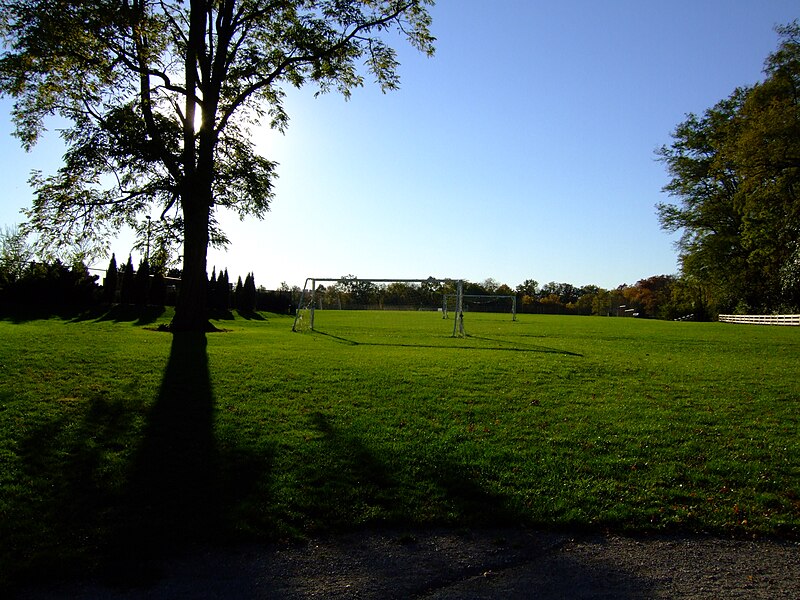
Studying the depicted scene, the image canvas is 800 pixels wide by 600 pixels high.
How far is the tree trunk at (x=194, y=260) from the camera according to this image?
18.8m

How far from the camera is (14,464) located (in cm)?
539

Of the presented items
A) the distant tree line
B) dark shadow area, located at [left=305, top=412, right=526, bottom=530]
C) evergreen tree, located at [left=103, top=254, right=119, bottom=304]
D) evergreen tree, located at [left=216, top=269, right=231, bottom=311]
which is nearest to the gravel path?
dark shadow area, located at [left=305, top=412, right=526, bottom=530]

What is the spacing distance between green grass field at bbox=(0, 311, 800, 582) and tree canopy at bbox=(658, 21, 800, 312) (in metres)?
22.4

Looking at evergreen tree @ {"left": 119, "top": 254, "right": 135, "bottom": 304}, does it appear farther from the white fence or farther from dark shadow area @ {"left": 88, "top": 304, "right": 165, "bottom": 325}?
the white fence

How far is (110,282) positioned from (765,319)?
4691 cm

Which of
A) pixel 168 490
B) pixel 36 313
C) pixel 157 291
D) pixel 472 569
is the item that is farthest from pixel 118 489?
pixel 157 291

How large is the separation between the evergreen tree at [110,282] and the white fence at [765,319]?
43.4 m

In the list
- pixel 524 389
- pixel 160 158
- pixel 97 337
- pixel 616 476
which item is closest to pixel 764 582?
pixel 616 476

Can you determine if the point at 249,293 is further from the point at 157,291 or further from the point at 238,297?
the point at 157,291

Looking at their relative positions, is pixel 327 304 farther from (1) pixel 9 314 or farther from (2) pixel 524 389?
(2) pixel 524 389

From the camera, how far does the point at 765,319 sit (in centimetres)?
4659

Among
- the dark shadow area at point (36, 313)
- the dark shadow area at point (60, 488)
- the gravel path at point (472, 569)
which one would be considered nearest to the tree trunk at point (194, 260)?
the dark shadow area at point (36, 313)

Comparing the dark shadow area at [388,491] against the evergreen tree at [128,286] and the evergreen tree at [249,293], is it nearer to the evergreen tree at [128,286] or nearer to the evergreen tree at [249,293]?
the evergreen tree at [128,286]

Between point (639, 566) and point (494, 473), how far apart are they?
188 centimetres
